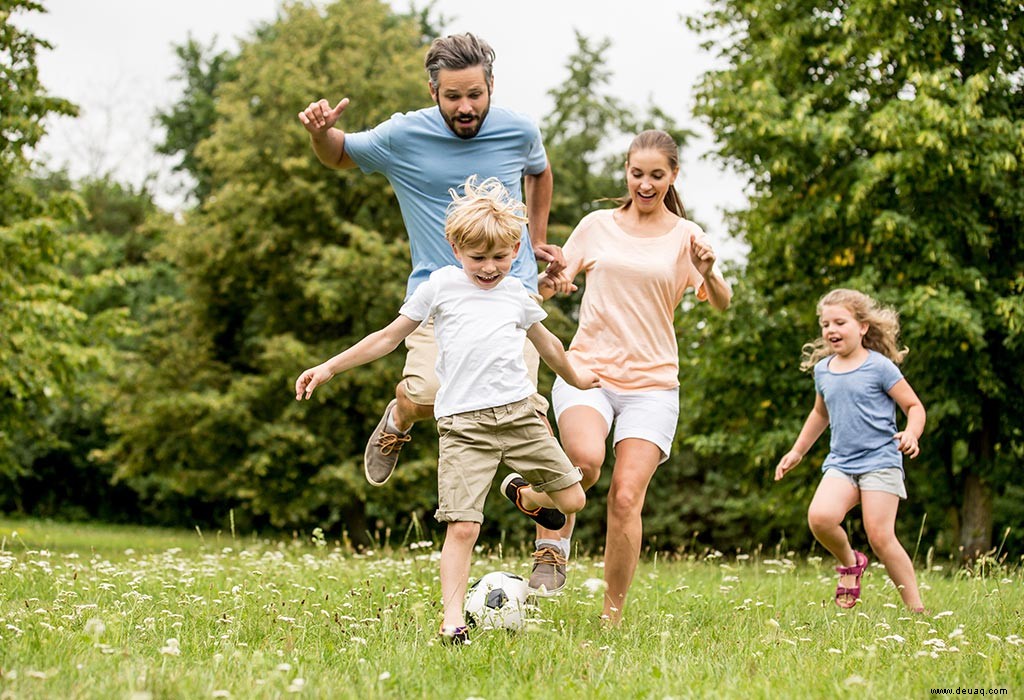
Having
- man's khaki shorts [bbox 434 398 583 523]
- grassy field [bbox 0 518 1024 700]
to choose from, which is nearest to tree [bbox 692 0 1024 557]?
grassy field [bbox 0 518 1024 700]

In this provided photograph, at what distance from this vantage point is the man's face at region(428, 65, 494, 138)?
5227mm

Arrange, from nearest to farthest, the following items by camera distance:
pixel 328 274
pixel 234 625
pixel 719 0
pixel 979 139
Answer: pixel 234 625
pixel 979 139
pixel 719 0
pixel 328 274

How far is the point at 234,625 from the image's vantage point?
4.69m

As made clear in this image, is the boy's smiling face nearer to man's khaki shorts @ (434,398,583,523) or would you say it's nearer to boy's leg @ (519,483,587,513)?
man's khaki shorts @ (434,398,583,523)

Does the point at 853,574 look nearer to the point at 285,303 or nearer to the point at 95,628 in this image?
the point at 95,628

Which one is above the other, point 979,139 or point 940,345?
point 979,139

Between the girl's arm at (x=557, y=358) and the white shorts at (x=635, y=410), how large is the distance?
18cm

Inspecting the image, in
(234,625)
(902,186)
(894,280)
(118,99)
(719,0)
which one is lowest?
(234,625)

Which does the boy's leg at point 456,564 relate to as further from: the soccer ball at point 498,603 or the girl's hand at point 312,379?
the girl's hand at point 312,379

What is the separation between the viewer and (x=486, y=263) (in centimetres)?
470

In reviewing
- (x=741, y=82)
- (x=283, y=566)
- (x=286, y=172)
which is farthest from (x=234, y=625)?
(x=286, y=172)

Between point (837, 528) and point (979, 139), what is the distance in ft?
29.0

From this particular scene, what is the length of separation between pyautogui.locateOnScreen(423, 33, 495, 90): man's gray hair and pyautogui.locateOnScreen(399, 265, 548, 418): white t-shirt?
3.49 ft

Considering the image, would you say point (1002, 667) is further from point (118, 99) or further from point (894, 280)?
point (118, 99)
